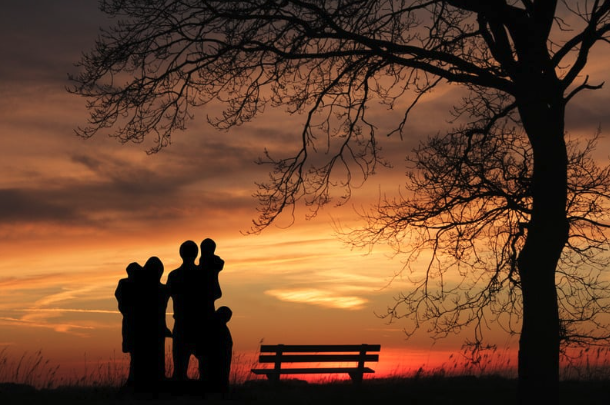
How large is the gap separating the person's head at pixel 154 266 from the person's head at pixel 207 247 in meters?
0.75

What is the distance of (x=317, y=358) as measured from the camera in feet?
61.1

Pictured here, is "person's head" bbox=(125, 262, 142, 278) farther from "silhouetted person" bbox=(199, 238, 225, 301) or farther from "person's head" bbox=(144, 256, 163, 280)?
"silhouetted person" bbox=(199, 238, 225, 301)

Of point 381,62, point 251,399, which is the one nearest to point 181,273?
point 251,399

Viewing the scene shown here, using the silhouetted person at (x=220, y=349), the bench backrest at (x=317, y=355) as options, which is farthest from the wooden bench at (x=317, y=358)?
the silhouetted person at (x=220, y=349)

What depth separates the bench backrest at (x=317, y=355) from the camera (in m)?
18.3

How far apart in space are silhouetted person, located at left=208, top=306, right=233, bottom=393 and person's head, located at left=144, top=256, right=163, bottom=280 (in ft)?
3.50

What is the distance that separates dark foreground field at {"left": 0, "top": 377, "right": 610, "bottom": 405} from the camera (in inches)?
476

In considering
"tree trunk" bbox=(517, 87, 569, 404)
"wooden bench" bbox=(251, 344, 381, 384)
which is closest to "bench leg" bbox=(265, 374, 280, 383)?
"wooden bench" bbox=(251, 344, 381, 384)

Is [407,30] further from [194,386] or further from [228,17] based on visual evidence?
[194,386]

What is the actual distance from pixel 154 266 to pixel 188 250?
649 millimetres

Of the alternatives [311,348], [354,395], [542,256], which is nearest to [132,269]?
[354,395]

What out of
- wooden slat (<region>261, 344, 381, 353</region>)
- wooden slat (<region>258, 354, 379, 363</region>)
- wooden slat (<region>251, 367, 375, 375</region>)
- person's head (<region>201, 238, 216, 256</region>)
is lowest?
wooden slat (<region>251, 367, 375, 375</region>)

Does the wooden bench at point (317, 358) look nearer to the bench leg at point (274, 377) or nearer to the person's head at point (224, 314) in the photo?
the bench leg at point (274, 377)

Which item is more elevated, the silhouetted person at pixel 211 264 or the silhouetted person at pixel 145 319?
the silhouetted person at pixel 211 264
